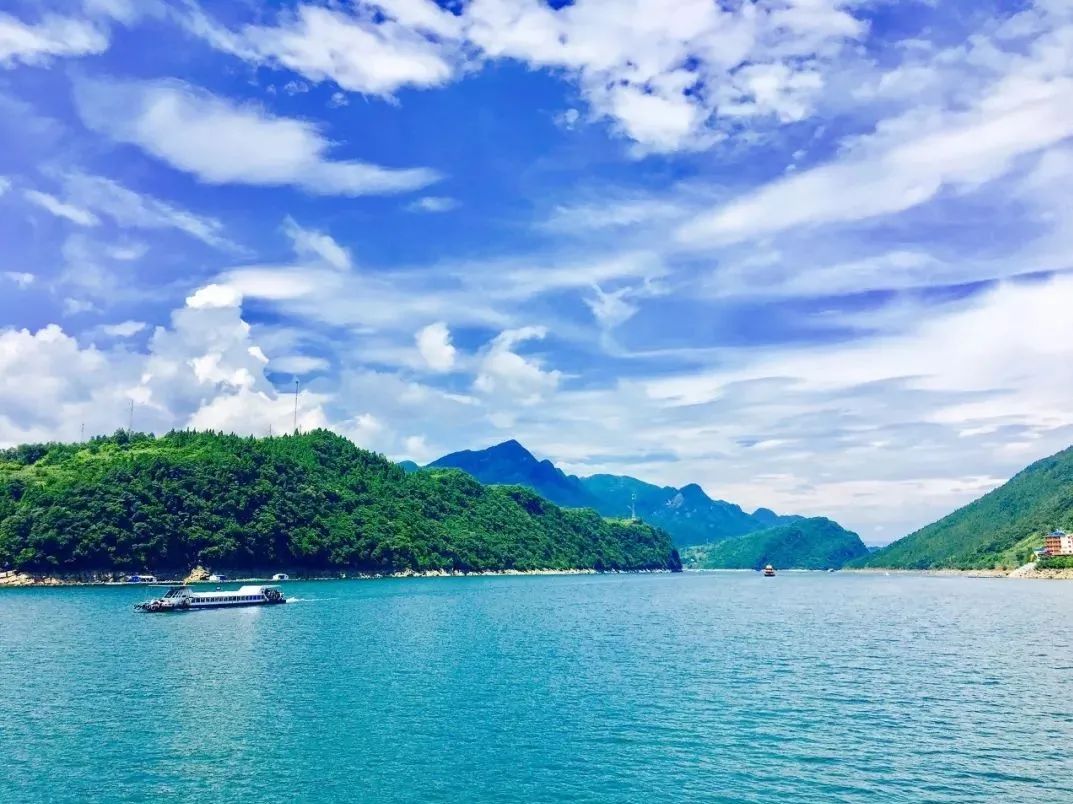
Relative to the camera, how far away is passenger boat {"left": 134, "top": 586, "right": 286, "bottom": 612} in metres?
145

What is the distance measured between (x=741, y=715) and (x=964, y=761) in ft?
54.2

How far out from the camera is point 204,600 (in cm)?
15688

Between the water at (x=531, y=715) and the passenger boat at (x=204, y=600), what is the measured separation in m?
28.0

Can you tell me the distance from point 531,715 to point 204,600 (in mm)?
119617

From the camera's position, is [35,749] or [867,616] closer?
[35,749]

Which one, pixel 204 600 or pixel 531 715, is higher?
pixel 204 600

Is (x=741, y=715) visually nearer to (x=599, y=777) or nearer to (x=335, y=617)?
(x=599, y=777)

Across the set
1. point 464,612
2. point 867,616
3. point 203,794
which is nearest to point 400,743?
point 203,794

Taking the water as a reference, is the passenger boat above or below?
above

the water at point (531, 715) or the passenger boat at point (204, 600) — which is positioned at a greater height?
the passenger boat at point (204, 600)

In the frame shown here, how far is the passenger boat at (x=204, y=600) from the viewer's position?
145m

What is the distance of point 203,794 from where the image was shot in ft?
138

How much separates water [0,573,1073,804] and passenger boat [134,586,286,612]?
91.9 ft

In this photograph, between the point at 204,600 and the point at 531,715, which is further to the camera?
the point at 204,600
